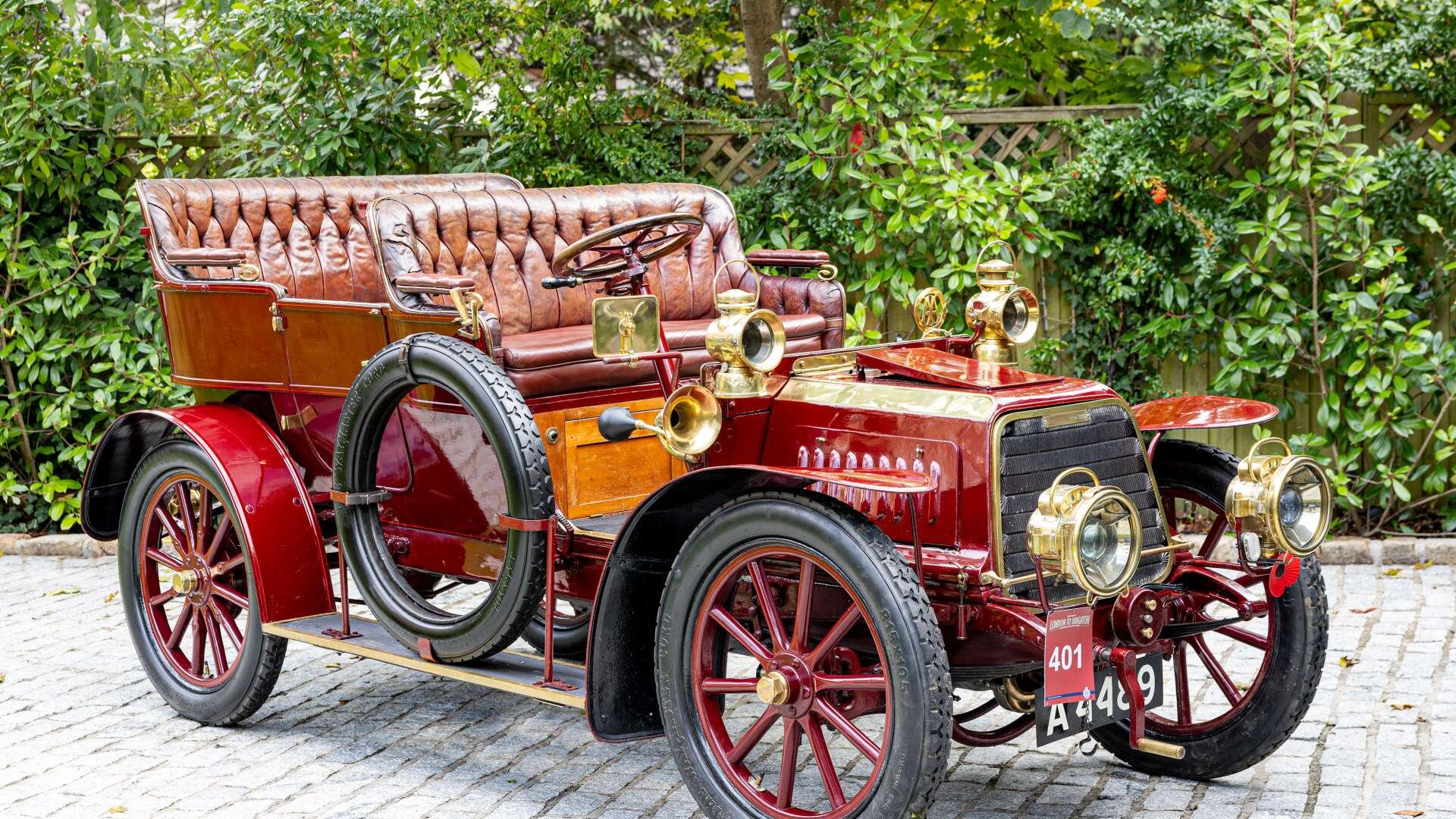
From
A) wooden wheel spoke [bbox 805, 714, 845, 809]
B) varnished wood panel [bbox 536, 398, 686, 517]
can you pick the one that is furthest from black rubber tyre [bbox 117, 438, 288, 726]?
wooden wheel spoke [bbox 805, 714, 845, 809]

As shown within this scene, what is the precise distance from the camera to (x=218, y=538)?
195 inches

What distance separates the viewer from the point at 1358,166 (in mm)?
6625

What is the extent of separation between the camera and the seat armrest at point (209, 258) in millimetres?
4895

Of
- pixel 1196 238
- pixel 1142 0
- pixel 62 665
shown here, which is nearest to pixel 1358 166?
pixel 1196 238

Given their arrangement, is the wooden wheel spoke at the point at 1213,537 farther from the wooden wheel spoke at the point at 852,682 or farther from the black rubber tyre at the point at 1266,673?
the wooden wheel spoke at the point at 852,682

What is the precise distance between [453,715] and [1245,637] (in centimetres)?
247

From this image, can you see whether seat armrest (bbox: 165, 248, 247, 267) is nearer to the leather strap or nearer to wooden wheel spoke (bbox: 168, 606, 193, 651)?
the leather strap

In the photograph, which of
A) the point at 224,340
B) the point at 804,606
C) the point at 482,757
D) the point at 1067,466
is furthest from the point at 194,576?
the point at 1067,466

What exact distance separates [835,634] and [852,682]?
0.11 m

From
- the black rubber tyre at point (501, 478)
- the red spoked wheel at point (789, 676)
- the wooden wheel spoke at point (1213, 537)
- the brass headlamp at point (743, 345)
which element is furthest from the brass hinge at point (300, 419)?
the wooden wheel spoke at point (1213, 537)

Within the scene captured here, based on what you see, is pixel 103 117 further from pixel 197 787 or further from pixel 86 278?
pixel 197 787

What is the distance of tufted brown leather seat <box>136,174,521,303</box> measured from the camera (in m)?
5.60

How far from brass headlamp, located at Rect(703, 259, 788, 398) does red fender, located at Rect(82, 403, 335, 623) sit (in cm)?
161

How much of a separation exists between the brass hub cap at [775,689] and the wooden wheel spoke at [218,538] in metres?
2.06
